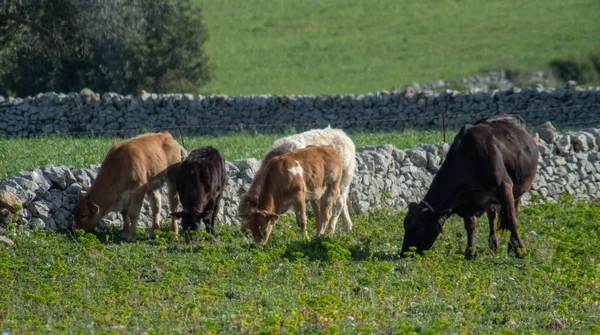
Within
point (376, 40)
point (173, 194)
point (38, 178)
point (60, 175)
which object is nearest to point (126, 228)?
point (173, 194)

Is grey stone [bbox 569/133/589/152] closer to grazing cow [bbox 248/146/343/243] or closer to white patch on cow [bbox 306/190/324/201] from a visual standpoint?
grazing cow [bbox 248/146/343/243]

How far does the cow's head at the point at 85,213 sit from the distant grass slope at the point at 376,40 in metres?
27.9

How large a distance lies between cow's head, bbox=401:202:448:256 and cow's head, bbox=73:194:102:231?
179 inches

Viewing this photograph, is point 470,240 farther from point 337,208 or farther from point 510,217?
point 337,208

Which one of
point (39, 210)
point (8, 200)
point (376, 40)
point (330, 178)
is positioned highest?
point (8, 200)

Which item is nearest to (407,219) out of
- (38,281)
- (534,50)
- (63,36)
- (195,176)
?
(195,176)

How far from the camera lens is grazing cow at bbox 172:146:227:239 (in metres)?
13.6

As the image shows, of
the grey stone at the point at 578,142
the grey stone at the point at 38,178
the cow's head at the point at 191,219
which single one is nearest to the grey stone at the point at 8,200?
the grey stone at the point at 38,178

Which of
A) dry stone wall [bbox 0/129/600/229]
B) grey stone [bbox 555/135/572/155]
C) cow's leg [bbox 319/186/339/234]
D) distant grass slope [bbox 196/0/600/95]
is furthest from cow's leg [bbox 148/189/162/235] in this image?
distant grass slope [bbox 196/0/600/95]

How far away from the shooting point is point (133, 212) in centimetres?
1393

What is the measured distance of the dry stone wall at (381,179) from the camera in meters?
14.1

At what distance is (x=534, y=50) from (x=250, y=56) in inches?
590

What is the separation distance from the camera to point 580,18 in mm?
53500

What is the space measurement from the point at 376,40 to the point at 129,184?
39818 mm
